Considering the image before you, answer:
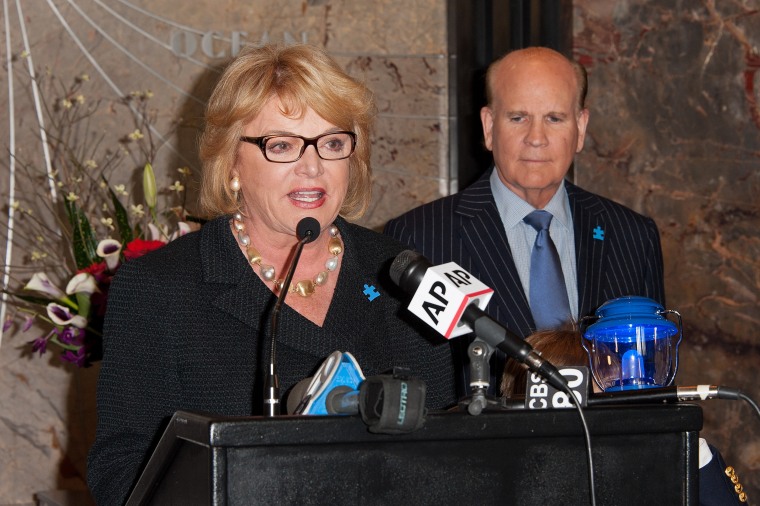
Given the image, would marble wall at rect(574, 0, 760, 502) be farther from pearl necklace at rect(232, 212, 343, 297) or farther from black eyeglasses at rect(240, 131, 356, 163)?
black eyeglasses at rect(240, 131, 356, 163)

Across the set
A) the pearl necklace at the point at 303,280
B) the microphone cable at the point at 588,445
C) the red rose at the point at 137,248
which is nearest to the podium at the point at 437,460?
the microphone cable at the point at 588,445

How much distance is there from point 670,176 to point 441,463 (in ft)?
9.74

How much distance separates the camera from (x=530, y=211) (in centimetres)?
332

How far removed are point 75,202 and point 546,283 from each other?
58.3 inches

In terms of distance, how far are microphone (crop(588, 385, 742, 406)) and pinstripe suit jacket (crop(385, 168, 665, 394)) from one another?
1.35m

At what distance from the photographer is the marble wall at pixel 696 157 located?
13.1ft

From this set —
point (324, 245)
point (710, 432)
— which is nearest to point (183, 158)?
point (324, 245)

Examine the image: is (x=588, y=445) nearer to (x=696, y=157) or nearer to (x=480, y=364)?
(x=480, y=364)

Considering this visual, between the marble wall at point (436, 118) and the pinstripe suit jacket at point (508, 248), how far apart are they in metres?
0.74

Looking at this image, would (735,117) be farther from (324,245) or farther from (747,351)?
(324,245)

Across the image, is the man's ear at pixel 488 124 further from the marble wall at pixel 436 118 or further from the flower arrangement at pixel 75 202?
the flower arrangement at pixel 75 202

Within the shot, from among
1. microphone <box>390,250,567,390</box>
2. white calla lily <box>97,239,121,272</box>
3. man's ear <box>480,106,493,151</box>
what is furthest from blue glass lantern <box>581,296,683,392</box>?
white calla lily <box>97,239,121,272</box>

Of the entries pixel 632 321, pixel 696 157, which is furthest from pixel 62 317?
pixel 696 157

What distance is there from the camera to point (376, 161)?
4.18 meters
